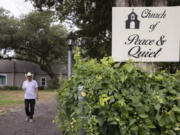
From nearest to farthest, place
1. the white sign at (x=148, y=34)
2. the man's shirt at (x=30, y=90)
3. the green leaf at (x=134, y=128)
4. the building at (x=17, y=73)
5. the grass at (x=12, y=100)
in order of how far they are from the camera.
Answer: the green leaf at (x=134, y=128)
the white sign at (x=148, y=34)
the man's shirt at (x=30, y=90)
the grass at (x=12, y=100)
the building at (x=17, y=73)

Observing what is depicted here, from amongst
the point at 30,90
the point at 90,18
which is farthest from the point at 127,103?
the point at 90,18

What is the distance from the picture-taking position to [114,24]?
282cm

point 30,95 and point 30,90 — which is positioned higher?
point 30,90

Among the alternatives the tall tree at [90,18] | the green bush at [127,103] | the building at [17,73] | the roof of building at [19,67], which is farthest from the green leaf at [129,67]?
the roof of building at [19,67]

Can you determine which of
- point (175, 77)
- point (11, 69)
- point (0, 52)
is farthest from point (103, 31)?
point (11, 69)

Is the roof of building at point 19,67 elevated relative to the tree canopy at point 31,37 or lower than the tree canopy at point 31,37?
lower

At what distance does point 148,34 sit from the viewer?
276cm

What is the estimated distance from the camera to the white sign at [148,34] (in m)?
2.73

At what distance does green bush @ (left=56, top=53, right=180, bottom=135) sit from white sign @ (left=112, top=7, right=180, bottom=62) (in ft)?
2.59

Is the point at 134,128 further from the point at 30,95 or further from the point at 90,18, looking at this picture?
the point at 90,18

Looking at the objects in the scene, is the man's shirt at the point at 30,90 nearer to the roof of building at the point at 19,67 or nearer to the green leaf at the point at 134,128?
the green leaf at the point at 134,128

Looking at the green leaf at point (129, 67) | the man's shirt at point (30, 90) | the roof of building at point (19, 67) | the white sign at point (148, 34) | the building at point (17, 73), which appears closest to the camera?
the green leaf at point (129, 67)

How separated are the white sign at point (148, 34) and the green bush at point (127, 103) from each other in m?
0.79

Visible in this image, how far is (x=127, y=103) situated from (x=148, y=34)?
1.25m
